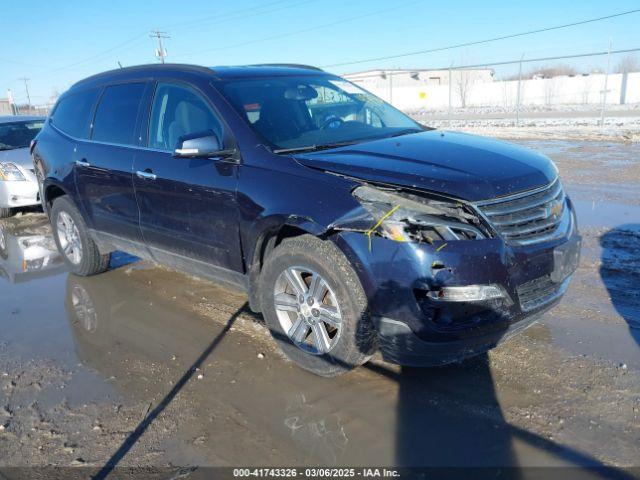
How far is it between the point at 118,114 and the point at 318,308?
2.78 m

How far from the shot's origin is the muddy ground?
272 cm

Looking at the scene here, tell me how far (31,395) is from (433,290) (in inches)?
103

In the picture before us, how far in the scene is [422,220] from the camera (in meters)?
2.83

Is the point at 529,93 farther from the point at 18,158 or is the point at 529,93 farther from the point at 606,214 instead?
the point at 18,158

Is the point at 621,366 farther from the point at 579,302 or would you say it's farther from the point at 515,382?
the point at 579,302

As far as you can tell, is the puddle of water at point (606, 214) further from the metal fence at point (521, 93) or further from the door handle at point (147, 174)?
the metal fence at point (521, 93)

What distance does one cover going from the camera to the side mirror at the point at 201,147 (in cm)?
356

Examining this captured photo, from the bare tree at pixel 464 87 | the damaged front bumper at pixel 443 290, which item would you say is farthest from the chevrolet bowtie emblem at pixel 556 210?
the bare tree at pixel 464 87

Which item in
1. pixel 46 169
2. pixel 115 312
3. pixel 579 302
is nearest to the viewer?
pixel 579 302

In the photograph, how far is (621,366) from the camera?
3336 millimetres

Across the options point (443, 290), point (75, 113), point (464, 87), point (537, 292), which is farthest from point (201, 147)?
point (464, 87)

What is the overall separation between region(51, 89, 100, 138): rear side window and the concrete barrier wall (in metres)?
33.0

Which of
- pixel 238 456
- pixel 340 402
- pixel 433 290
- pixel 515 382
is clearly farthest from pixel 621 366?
pixel 238 456

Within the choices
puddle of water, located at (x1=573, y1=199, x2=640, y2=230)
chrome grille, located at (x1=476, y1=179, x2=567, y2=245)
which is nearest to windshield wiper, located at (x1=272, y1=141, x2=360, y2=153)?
chrome grille, located at (x1=476, y1=179, x2=567, y2=245)
